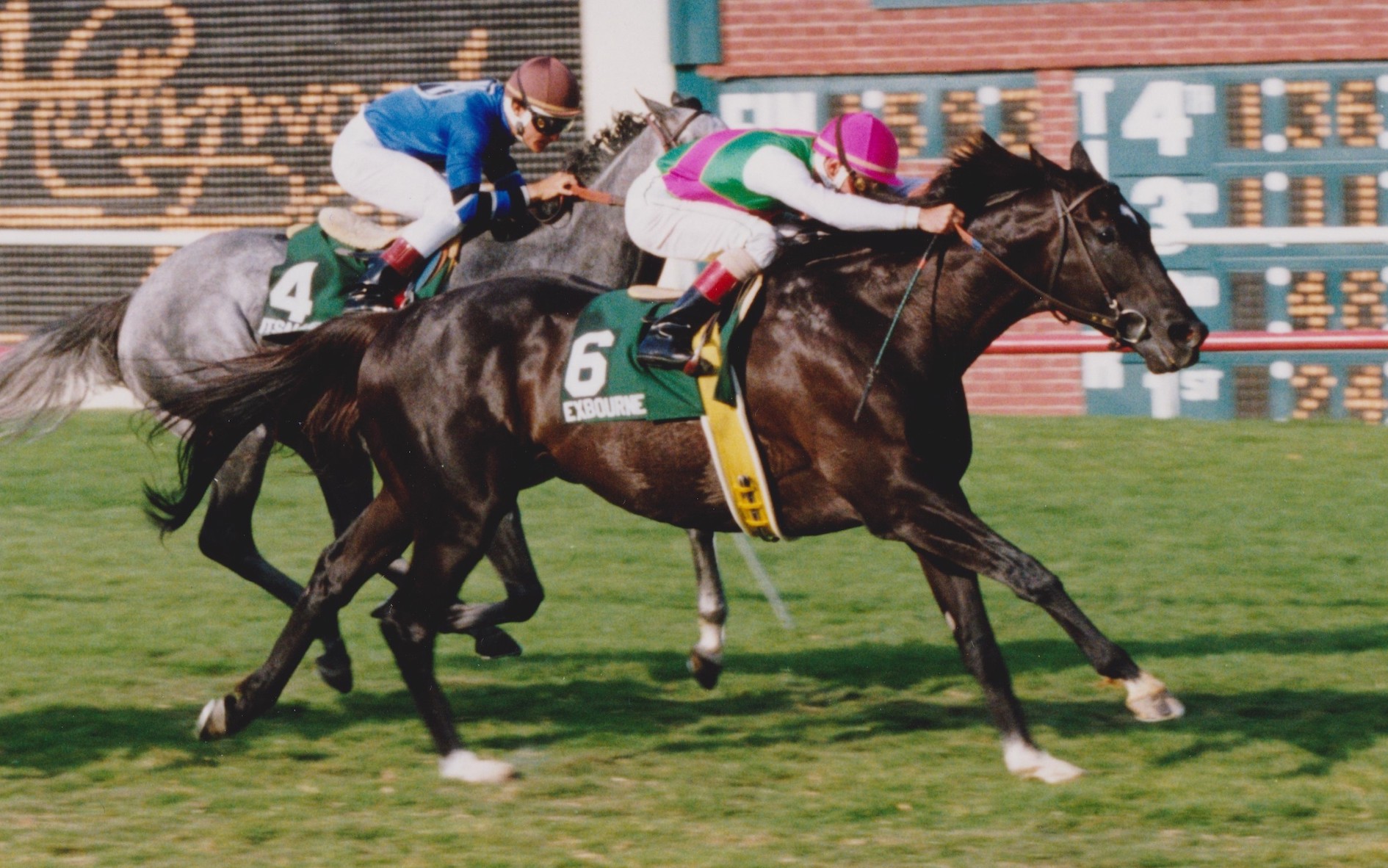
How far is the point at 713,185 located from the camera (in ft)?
18.4

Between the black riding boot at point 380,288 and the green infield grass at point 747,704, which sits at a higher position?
the black riding boot at point 380,288

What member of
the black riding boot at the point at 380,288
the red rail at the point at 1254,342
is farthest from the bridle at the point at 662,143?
the red rail at the point at 1254,342

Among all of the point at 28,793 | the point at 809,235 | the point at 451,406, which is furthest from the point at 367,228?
the point at 28,793

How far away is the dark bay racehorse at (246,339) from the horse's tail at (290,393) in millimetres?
133

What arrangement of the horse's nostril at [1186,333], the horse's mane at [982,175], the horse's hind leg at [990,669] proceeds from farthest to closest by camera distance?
the horse's mane at [982,175], the horse's hind leg at [990,669], the horse's nostril at [1186,333]

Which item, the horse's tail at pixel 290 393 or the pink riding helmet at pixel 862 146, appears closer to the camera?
the pink riding helmet at pixel 862 146

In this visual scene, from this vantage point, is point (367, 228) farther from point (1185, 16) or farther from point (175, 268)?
point (1185, 16)

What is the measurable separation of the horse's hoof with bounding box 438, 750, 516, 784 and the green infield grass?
7cm

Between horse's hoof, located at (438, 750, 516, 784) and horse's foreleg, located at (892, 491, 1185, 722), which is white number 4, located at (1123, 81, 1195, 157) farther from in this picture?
horse's hoof, located at (438, 750, 516, 784)

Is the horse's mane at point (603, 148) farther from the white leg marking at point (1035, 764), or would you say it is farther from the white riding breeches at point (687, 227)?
the white leg marking at point (1035, 764)

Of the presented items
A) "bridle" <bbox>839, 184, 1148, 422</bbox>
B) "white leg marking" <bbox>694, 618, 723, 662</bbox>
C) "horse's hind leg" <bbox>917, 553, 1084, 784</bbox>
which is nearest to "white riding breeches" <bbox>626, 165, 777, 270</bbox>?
"bridle" <bbox>839, 184, 1148, 422</bbox>

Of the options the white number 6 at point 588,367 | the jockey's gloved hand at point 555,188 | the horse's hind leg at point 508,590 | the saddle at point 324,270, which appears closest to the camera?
the white number 6 at point 588,367

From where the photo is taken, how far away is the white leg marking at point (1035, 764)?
16.7 ft

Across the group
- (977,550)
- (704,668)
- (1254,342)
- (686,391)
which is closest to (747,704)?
(704,668)
